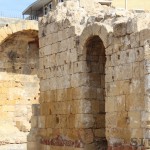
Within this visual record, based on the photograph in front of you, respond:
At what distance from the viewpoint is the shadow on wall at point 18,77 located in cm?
2066

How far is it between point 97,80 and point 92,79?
0.49 feet

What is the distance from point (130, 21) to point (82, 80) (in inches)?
97.8

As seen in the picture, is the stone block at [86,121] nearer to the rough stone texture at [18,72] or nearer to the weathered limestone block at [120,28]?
the weathered limestone block at [120,28]

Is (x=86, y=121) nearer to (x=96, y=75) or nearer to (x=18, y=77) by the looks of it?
(x=96, y=75)

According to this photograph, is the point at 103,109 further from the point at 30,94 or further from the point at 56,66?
the point at 30,94

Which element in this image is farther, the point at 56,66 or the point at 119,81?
the point at 56,66

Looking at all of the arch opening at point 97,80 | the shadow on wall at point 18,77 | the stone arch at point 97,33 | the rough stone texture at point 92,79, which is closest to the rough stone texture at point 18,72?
the shadow on wall at point 18,77

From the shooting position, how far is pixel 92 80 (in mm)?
11984

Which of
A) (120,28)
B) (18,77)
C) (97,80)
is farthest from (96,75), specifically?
(18,77)

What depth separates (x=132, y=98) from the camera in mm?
10008

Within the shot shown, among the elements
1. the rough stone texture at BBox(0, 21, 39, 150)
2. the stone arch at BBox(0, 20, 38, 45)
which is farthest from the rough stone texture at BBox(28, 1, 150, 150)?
the stone arch at BBox(0, 20, 38, 45)

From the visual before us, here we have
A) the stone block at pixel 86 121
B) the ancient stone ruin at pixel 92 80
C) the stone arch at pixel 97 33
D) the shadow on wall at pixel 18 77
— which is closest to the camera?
the ancient stone ruin at pixel 92 80

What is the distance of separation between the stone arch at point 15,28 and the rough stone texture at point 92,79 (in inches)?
265

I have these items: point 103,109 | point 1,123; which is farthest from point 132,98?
point 1,123
